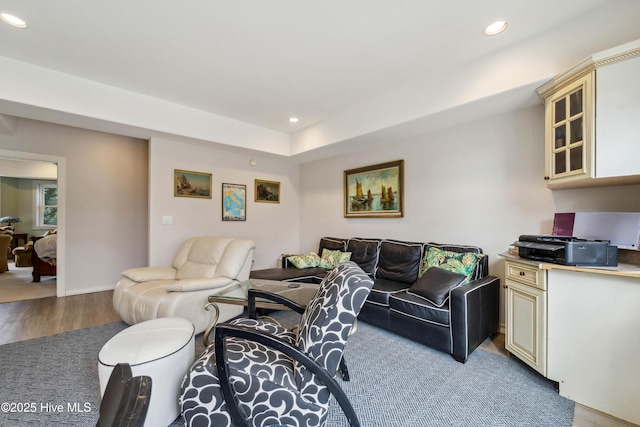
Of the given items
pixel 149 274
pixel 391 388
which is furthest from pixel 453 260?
pixel 149 274

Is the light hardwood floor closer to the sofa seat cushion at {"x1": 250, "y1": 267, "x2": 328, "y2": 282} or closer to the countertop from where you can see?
the countertop

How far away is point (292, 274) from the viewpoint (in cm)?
353

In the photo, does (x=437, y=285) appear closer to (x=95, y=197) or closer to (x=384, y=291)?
(x=384, y=291)

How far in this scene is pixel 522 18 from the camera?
75.9 inches

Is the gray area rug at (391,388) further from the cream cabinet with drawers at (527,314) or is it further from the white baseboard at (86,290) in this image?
the white baseboard at (86,290)

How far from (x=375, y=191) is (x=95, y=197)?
4468mm

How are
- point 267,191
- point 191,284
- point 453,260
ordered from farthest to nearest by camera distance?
point 267,191, point 453,260, point 191,284

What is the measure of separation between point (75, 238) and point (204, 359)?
417 cm

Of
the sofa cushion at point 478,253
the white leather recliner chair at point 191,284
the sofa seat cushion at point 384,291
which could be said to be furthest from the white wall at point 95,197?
the sofa cushion at point 478,253

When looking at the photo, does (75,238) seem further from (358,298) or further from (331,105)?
(358,298)

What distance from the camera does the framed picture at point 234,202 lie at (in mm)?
4320

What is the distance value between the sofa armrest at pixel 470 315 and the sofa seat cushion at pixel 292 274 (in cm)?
172

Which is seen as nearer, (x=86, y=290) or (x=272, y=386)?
(x=272, y=386)

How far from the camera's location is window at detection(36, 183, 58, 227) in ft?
26.0
